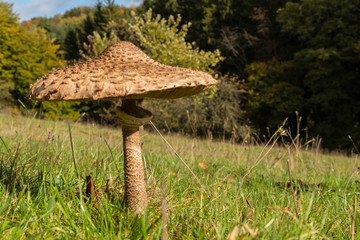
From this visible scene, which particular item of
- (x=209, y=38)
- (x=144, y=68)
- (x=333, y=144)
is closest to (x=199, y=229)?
(x=144, y=68)

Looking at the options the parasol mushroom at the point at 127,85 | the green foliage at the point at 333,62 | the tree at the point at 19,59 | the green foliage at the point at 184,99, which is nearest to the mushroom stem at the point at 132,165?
the parasol mushroom at the point at 127,85

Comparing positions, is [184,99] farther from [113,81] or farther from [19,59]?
[113,81]

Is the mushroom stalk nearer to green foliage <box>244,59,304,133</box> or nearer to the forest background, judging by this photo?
the forest background

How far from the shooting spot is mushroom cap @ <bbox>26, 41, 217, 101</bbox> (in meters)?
1.50

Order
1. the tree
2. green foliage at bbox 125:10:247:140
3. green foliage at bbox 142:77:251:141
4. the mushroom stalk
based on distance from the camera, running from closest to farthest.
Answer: the mushroom stalk, green foliage at bbox 125:10:247:140, green foliage at bbox 142:77:251:141, the tree

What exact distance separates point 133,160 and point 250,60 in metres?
28.7

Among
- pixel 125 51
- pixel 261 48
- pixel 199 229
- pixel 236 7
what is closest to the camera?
pixel 199 229

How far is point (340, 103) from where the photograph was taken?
21.6m

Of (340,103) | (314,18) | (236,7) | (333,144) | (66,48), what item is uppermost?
(236,7)

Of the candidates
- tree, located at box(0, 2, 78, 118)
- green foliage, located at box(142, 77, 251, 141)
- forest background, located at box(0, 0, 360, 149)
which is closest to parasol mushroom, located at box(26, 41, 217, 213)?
forest background, located at box(0, 0, 360, 149)

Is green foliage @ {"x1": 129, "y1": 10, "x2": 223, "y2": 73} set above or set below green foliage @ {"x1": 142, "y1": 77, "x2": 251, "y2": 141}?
above

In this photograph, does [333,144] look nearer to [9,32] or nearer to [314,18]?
[314,18]

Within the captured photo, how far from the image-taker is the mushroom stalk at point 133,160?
2010mm

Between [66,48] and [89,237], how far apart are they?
41.7 metres
